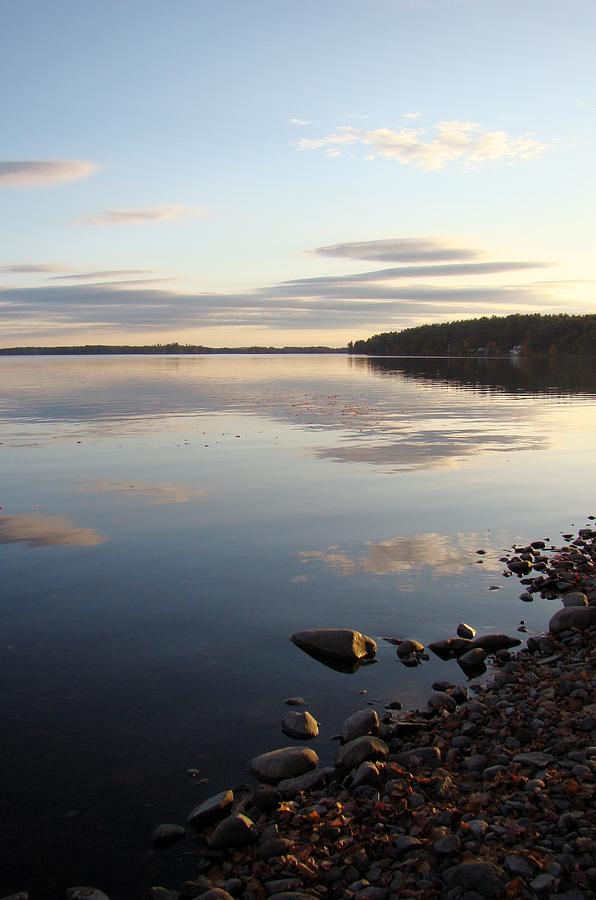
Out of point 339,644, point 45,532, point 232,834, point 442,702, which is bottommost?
point 232,834

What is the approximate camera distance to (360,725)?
8.99 meters

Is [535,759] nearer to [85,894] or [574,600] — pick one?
[85,894]

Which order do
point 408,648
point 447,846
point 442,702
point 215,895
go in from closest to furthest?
point 215,895 → point 447,846 → point 442,702 → point 408,648

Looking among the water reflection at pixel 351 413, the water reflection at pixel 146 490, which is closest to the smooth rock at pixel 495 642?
the water reflection at pixel 146 490

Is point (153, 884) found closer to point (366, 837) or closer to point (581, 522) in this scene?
point (366, 837)

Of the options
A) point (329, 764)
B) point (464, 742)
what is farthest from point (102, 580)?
point (464, 742)

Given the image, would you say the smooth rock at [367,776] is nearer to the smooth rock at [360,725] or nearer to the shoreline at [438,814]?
the shoreline at [438,814]

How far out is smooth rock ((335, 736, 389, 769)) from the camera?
834 cm

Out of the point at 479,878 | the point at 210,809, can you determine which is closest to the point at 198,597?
the point at 210,809

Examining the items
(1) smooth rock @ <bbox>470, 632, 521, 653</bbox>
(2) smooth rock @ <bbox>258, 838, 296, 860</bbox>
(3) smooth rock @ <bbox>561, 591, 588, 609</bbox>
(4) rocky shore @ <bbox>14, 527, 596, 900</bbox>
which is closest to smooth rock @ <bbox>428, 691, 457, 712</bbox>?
(4) rocky shore @ <bbox>14, 527, 596, 900</bbox>

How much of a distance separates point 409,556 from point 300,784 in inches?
336

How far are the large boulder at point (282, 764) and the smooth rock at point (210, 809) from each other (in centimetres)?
63

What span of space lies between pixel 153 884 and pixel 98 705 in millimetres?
Result: 3318

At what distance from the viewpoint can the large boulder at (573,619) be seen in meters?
11.9
